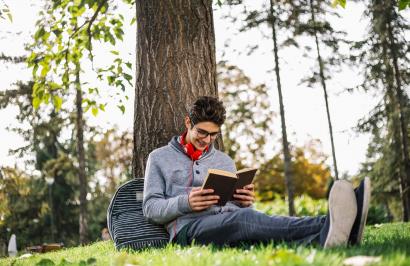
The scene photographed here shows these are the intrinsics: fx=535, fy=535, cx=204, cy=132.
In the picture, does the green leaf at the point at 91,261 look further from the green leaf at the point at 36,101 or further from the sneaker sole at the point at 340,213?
the green leaf at the point at 36,101

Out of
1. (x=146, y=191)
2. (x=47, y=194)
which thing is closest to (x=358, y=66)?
(x=146, y=191)

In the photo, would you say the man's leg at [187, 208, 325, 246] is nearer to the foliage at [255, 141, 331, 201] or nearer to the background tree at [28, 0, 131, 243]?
the background tree at [28, 0, 131, 243]

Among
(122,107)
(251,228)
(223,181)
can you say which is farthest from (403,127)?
(251,228)

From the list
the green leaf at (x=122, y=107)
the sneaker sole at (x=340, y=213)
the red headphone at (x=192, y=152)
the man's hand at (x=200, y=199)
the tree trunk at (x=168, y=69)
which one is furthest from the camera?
the green leaf at (x=122, y=107)

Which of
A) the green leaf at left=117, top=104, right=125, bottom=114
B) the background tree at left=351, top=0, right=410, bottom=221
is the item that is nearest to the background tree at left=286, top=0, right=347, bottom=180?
the background tree at left=351, top=0, right=410, bottom=221

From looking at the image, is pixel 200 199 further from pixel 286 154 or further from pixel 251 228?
pixel 286 154

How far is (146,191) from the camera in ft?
14.7

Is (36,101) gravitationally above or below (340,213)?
above

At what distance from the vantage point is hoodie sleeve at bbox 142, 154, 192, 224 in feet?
13.8

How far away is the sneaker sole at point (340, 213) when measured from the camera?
3326 millimetres

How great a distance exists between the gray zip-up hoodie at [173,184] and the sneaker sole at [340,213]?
3.98 ft

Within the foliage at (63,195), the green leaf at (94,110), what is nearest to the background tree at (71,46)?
the green leaf at (94,110)

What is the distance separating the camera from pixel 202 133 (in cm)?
450

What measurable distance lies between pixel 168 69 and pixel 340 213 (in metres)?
2.89
